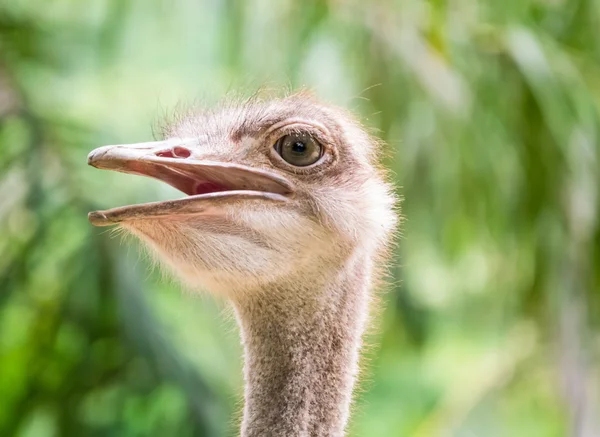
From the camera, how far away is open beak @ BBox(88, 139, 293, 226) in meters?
1.00

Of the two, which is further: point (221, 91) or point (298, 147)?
point (221, 91)

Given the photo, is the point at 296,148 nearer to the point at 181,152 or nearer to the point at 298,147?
the point at 298,147

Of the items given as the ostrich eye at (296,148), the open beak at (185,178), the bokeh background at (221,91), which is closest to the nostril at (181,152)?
the open beak at (185,178)

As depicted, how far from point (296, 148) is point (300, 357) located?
248mm

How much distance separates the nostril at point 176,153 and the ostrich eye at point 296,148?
11cm

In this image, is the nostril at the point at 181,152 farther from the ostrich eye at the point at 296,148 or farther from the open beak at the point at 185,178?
the ostrich eye at the point at 296,148

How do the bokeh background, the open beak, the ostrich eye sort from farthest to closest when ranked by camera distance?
the bokeh background, the ostrich eye, the open beak

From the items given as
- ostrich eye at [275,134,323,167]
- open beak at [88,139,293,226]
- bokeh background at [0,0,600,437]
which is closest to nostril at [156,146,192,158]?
open beak at [88,139,293,226]

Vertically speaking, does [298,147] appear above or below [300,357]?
above

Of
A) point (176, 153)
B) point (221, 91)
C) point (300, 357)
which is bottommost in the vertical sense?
point (300, 357)

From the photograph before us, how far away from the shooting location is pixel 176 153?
109 cm

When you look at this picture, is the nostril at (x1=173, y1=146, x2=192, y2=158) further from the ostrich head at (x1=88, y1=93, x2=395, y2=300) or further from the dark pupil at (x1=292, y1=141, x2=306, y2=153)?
the dark pupil at (x1=292, y1=141, x2=306, y2=153)

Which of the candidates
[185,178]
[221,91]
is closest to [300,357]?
[185,178]

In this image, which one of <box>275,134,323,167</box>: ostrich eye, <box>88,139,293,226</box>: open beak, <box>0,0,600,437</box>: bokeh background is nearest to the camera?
<box>88,139,293,226</box>: open beak
